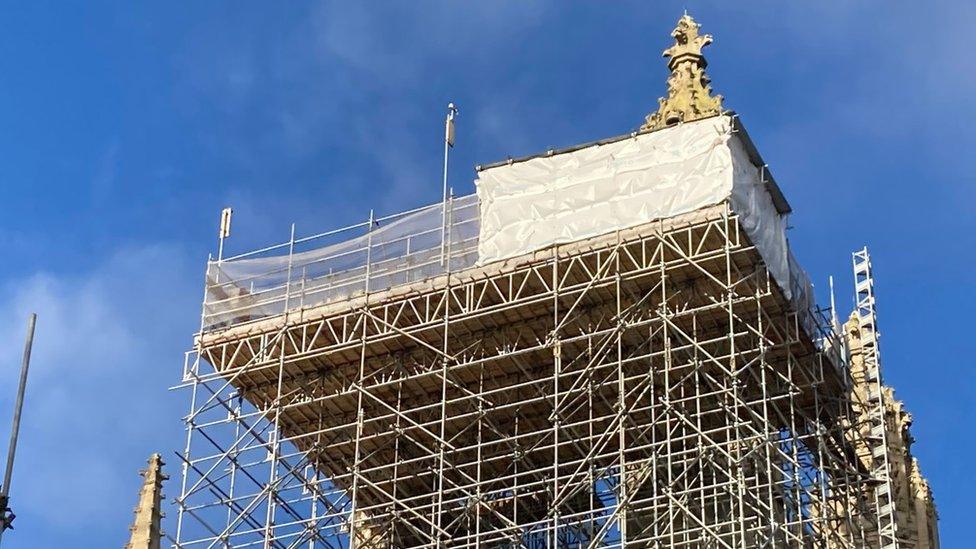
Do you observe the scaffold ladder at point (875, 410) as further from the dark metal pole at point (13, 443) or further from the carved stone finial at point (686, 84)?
the dark metal pole at point (13, 443)

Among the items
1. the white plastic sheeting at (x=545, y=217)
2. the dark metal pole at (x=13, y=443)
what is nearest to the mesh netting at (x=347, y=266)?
the white plastic sheeting at (x=545, y=217)

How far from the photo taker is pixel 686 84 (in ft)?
169

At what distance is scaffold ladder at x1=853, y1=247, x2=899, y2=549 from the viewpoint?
44594mm

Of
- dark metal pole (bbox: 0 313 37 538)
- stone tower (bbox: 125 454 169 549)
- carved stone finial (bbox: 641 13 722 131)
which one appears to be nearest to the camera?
dark metal pole (bbox: 0 313 37 538)

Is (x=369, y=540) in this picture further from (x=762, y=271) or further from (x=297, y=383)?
(x=762, y=271)

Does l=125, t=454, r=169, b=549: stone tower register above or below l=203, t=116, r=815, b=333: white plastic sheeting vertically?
below

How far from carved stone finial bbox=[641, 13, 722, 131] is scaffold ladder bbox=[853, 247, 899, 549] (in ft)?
15.9

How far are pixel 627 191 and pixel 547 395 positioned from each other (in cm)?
434

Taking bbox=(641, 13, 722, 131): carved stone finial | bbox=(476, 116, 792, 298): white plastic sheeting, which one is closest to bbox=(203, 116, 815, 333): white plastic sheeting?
bbox=(476, 116, 792, 298): white plastic sheeting

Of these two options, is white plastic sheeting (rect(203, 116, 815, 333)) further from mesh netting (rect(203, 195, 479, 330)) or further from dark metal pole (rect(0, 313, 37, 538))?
dark metal pole (rect(0, 313, 37, 538))

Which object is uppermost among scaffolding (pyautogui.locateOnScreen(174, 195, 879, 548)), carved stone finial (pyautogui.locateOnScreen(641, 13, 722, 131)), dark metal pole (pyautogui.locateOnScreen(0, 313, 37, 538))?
carved stone finial (pyautogui.locateOnScreen(641, 13, 722, 131))

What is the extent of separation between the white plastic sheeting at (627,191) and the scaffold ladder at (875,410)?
3622 millimetres

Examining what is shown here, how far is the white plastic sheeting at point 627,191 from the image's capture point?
4459cm

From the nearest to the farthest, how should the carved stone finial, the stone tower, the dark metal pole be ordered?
the dark metal pole, the stone tower, the carved stone finial
